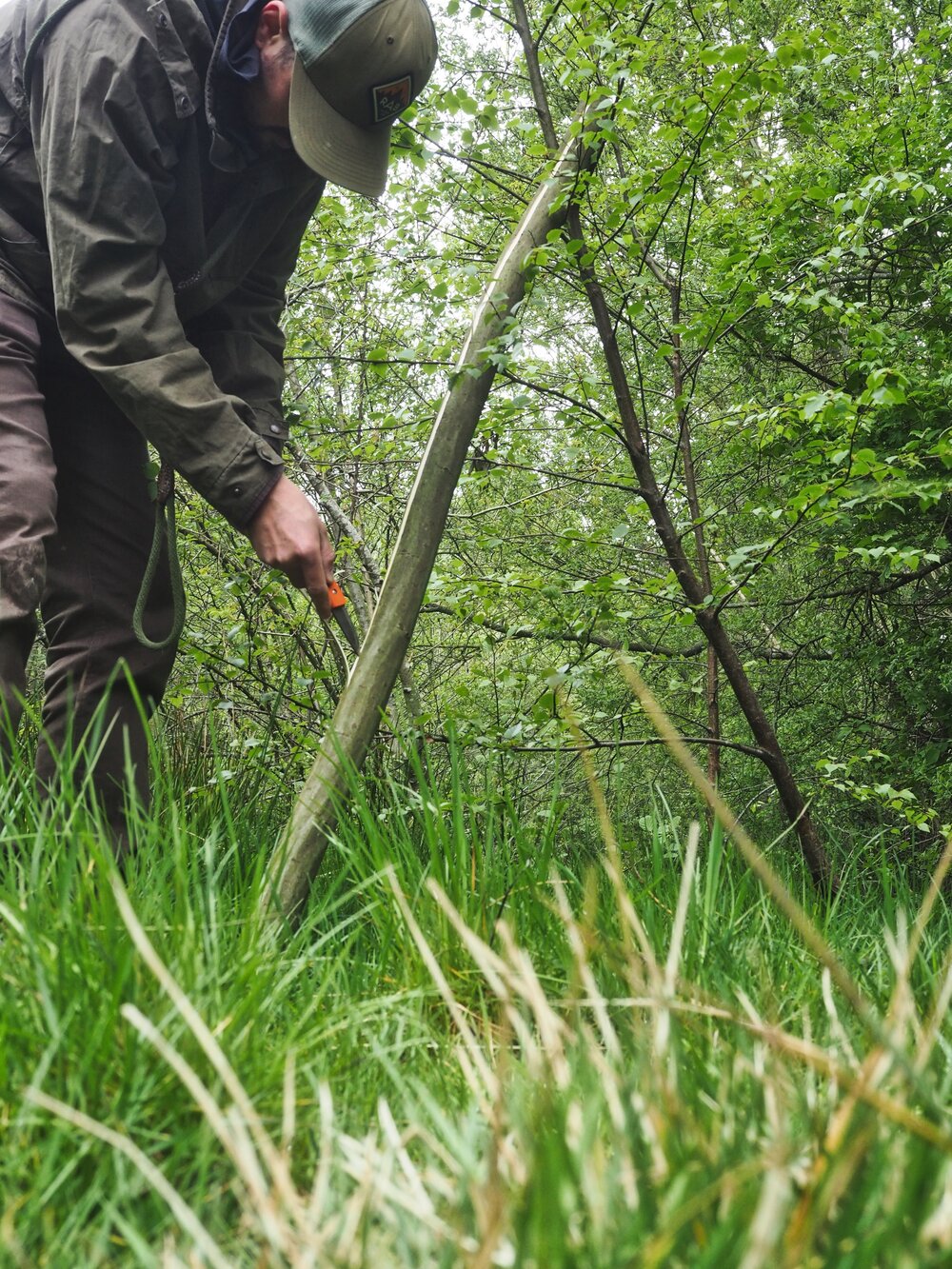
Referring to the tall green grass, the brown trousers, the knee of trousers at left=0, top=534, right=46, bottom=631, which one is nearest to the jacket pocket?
the brown trousers

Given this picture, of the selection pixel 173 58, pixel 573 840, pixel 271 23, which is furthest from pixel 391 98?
pixel 573 840

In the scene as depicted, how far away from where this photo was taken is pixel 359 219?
5.30 meters

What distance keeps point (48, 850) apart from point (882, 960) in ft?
4.41

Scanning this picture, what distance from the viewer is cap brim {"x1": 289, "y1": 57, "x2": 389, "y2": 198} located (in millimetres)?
2361

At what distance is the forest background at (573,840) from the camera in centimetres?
77

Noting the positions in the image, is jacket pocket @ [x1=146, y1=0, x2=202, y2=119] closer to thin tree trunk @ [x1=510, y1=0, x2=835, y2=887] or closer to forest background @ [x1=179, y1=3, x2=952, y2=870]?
forest background @ [x1=179, y1=3, x2=952, y2=870]

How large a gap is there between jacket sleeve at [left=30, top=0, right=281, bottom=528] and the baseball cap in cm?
33

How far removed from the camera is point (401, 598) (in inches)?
85.0

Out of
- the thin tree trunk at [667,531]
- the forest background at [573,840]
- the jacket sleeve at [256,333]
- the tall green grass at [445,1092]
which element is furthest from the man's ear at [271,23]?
the tall green grass at [445,1092]

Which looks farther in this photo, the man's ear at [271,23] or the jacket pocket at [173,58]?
the man's ear at [271,23]

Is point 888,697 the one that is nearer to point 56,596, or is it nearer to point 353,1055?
point 56,596

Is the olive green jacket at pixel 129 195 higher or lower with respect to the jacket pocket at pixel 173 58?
lower

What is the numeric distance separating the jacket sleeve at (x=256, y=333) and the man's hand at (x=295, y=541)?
631 millimetres

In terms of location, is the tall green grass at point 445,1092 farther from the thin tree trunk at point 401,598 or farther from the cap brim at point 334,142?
the cap brim at point 334,142
